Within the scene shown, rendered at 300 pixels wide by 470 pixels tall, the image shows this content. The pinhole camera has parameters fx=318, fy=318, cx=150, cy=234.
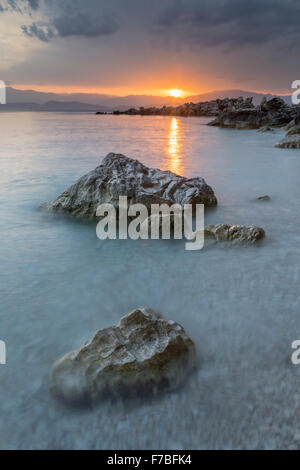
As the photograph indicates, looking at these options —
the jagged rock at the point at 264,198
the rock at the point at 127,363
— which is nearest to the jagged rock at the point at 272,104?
the jagged rock at the point at 264,198

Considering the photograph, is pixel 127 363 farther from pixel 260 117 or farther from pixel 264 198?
pixel 260 117

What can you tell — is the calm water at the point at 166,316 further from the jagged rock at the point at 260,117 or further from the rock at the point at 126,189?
the jagged rock at the point at 260,117

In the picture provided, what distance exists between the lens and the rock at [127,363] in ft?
6.64

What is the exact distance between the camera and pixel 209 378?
2162mm

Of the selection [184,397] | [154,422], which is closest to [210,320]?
[184,397]

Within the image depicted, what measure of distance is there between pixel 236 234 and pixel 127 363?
2785 mm

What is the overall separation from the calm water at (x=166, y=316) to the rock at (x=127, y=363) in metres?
0.08

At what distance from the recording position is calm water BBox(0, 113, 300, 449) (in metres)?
1.84

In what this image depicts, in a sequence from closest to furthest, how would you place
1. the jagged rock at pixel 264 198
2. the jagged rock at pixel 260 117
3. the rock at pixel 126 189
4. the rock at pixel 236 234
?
the rock at pixel 236 234
the rock at pixel 126 189
the jagged rock at pixel 264 198
the jagged rock at pixel 260 117

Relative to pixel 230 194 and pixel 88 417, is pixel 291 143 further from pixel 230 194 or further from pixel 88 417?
pixel 88 417

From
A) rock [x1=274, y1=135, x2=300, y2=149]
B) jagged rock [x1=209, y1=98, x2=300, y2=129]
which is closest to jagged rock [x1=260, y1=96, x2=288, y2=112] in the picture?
jagged rock [x1=209, y1=98, x2=300, y2=129]

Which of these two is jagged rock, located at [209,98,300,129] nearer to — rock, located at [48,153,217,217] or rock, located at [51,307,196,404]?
rock, located at [48,153,217,217]

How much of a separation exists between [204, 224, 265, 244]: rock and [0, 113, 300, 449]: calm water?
8.7 inches
